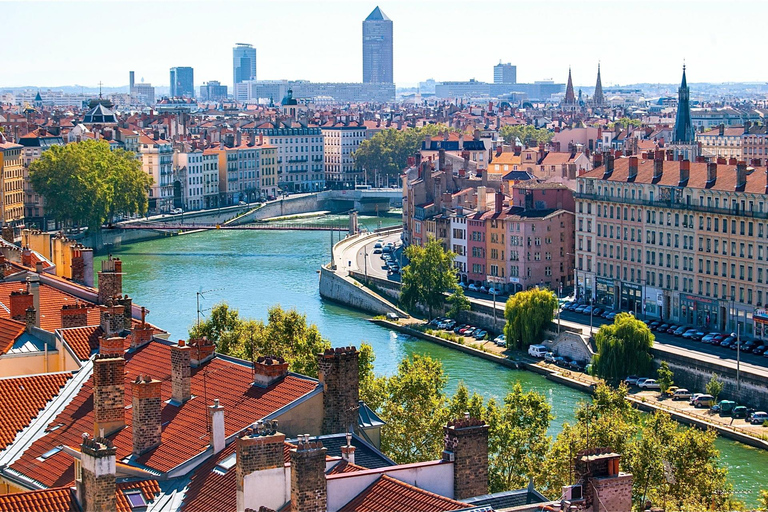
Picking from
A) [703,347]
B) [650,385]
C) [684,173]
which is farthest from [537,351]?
[684,173]

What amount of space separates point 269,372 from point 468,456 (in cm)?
264

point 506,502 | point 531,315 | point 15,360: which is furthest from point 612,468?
point 531,315

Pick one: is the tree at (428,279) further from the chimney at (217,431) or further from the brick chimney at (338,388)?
the chimney at (217,431)

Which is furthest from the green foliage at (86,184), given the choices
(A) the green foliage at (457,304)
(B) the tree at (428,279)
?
(A) the green foliage at (457,304)

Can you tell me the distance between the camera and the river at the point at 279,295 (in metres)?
27.7

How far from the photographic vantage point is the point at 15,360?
15.4 meters

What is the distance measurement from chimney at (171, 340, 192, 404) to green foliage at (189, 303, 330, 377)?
289 inches

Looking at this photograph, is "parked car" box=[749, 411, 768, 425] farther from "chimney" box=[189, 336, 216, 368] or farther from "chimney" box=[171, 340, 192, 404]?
"chimney" box=[171, 340, 192, 404]

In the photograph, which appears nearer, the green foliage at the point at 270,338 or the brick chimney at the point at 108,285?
the brick chimney at the point at 108,285

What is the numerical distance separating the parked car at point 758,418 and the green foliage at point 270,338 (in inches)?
262

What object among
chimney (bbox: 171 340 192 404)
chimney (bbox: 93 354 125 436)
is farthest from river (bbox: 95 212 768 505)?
chimney (bbox: 93 354 125 436)

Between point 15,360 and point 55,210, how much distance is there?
44.2 metres

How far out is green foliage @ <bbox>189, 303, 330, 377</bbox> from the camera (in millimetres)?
22281

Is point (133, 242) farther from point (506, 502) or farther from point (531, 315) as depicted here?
point (506, 502)
